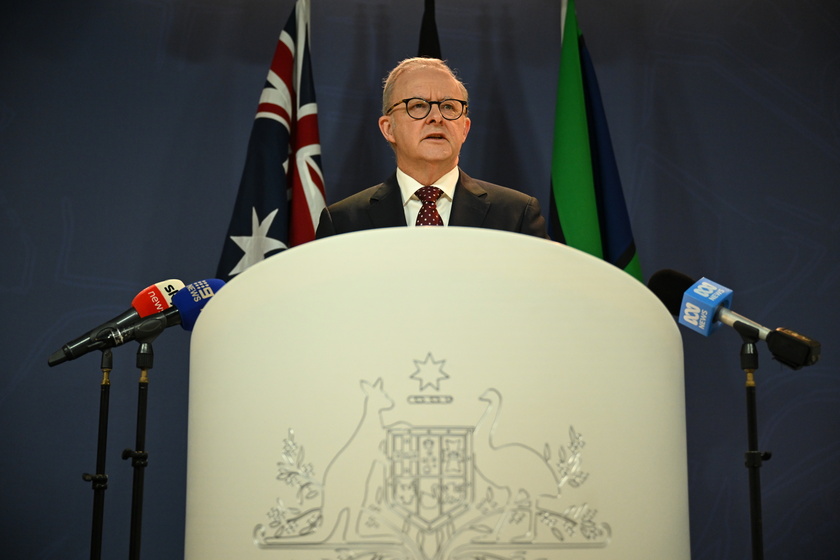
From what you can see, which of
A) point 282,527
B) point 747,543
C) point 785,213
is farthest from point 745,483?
point 282,527

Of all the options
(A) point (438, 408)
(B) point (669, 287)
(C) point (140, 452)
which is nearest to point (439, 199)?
(B) point (669, 287)

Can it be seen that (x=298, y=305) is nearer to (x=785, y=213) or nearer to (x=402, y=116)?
(x=402, y=116)

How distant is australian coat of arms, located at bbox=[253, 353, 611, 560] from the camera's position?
0.90 m

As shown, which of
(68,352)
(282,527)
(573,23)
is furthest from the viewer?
(573,23)

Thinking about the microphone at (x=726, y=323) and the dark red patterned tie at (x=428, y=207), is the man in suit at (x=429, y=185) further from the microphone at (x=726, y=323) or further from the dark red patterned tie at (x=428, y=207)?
the microphone at (x=726, y=323)

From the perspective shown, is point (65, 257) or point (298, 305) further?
point (65, 257)

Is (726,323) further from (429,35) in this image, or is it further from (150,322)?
(429,35)

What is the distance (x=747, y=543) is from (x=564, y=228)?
1.28 m

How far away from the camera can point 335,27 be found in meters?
3.25

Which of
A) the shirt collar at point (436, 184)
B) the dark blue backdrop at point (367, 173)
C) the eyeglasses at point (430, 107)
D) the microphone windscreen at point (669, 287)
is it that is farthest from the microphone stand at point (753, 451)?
the dark blue backdrop at point (367, 173)

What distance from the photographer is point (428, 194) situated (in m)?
2.23

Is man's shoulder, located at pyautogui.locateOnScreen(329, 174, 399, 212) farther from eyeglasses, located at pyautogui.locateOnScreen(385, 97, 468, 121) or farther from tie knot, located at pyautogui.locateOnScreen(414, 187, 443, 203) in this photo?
eyeglasses, located at pyautogui.locateOnScreen(385, 97, 468, 121)

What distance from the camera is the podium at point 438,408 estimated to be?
909mm

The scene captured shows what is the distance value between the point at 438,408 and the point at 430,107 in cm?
148
